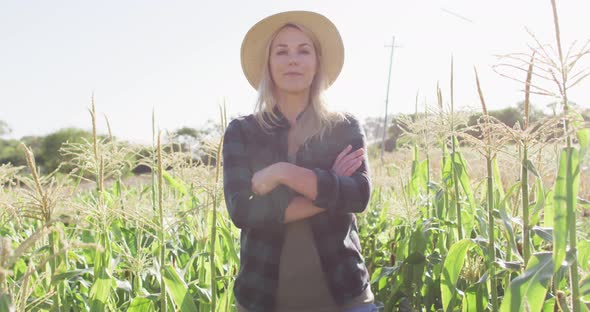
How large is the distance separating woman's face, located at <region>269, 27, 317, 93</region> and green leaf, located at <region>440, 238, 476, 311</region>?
917mm

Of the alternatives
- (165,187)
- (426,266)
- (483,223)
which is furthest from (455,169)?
(165,187)

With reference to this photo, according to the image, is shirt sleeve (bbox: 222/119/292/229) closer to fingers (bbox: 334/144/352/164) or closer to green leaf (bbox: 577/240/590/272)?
fingers (bbox: 334/144/352/164)

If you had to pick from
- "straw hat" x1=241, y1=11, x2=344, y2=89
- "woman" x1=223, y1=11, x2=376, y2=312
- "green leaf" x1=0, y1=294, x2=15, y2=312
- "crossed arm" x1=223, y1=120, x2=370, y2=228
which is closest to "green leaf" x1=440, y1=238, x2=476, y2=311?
"woman" x1=223, y1=11, x2=376, y2=312

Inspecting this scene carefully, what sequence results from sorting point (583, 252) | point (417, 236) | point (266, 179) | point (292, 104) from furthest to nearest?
point (417, 236) < point (292, 104) < point (266, 179) < point (583, 252)

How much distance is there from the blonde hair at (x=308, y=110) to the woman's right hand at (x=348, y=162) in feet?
0.43

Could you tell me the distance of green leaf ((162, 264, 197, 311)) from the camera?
206 centimetres

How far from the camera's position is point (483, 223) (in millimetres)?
2504

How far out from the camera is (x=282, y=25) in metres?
2.47

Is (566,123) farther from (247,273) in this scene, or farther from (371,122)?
(371,122)

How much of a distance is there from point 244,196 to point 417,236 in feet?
4.26

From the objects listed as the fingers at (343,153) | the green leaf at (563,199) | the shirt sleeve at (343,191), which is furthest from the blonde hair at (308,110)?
the green leaf at (563,199)

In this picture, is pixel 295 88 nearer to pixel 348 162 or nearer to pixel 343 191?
pixel 348 162

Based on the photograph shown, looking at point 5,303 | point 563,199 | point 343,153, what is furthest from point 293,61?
point 5,303

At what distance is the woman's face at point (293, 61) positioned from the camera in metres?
2.26
